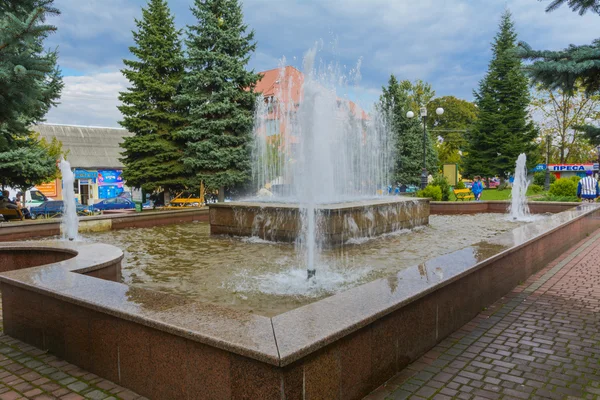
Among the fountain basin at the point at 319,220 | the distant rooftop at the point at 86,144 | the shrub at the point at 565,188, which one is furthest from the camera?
the distant rooftop at the point at 86,144

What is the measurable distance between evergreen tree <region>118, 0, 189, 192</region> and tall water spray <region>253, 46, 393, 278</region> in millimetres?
4283

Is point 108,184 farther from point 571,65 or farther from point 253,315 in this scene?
point 571,65

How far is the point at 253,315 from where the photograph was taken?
10.1 ft

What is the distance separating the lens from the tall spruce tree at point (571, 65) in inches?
163

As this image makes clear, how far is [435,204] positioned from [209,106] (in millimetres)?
10994

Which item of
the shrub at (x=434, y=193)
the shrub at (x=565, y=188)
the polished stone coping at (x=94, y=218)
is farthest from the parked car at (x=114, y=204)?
the shrub at (x=565, y=188)

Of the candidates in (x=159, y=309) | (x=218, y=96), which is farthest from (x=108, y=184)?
(x=159, y=309)

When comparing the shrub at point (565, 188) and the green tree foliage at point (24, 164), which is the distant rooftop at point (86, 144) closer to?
the green tree foliage at point (24, 164)

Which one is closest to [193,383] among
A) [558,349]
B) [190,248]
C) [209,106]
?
[558,349]

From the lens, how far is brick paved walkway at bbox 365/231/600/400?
125 inches

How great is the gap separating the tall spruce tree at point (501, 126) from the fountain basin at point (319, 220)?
1025 inches

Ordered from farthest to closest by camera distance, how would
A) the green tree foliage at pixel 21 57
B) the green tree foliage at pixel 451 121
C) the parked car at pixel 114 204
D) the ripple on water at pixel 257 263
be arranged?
1. the green tree foliage at pixel 451 121
2. the parked car at pixel 114 204
3. the ripple on water at pixel 257 263
4. the green tree foliage at pixel 21 57

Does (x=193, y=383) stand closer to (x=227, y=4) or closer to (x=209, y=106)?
(x=209, y=106)

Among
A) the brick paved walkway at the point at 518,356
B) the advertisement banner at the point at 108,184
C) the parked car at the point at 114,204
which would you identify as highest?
the advertisement banner at the point at 108,184
